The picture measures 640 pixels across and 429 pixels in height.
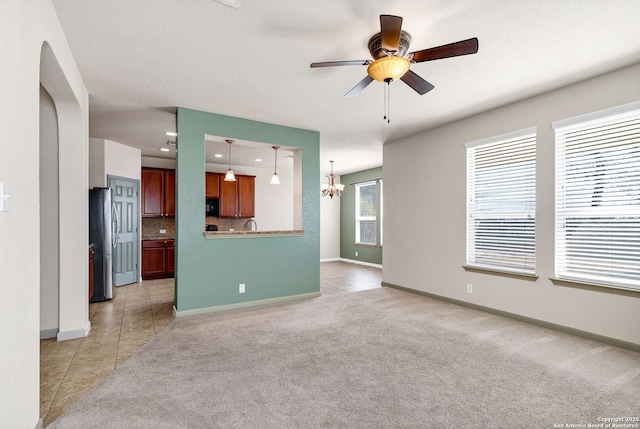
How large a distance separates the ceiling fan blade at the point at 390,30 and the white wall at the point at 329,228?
24.6ft

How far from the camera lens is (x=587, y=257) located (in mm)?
3314

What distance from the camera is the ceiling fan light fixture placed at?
2.28 m

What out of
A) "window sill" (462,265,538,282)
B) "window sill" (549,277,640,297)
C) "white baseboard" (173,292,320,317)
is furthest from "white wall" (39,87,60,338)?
"window sill" (549,277,640,297)

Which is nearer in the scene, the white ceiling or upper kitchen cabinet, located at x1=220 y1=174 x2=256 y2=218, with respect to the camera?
the white ceiling

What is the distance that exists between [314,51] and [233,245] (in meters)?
2.75

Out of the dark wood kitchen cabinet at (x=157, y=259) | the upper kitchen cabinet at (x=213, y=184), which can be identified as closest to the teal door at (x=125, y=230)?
the dark wood kitchen cabinet at (x=157, y=259)

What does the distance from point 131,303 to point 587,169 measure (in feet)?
19.7

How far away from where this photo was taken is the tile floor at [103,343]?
231 cm

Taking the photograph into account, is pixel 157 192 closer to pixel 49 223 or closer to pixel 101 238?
pixel 101 238

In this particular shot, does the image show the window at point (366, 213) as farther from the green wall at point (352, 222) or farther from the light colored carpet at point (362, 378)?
the light colored carpet at point (362, 378)

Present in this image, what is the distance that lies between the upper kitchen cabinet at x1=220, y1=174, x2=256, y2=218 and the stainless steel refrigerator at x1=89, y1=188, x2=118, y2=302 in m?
2.69
